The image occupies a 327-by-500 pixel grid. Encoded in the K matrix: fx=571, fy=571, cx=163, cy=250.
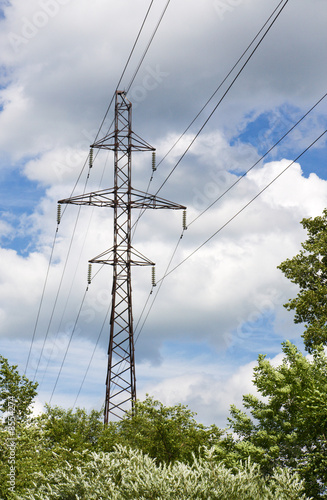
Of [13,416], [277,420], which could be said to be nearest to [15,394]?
[13,416]

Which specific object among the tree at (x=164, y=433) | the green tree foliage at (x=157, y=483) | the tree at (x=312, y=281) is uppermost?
the tree at (x=312, y=281)

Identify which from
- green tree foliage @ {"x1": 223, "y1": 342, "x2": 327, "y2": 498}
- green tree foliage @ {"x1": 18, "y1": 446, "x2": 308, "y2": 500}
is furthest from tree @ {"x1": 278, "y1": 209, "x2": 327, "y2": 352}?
green tree foliage @ {"x1": 18, "y1": 446, "x2": 308, "y2": 500}

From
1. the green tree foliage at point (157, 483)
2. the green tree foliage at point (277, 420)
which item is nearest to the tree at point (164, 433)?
the green tree foliage at point (277, 420)

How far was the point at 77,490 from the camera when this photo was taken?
15.2 meters

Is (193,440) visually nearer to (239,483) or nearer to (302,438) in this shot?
(302,438)

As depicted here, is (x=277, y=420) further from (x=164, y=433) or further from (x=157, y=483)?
(x=157, y=483)

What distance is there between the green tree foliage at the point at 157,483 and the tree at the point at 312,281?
16.0 metres

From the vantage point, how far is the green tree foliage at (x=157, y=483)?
45.5ft

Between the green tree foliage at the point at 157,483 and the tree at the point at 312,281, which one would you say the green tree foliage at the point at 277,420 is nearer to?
the tree at the point at 312,281

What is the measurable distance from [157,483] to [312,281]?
2076cm

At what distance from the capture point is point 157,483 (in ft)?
45.7

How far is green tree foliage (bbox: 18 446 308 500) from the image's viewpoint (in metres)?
13.9

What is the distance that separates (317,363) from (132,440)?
37.6 ft

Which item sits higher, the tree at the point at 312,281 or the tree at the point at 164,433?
the tree at the point at 312,281
